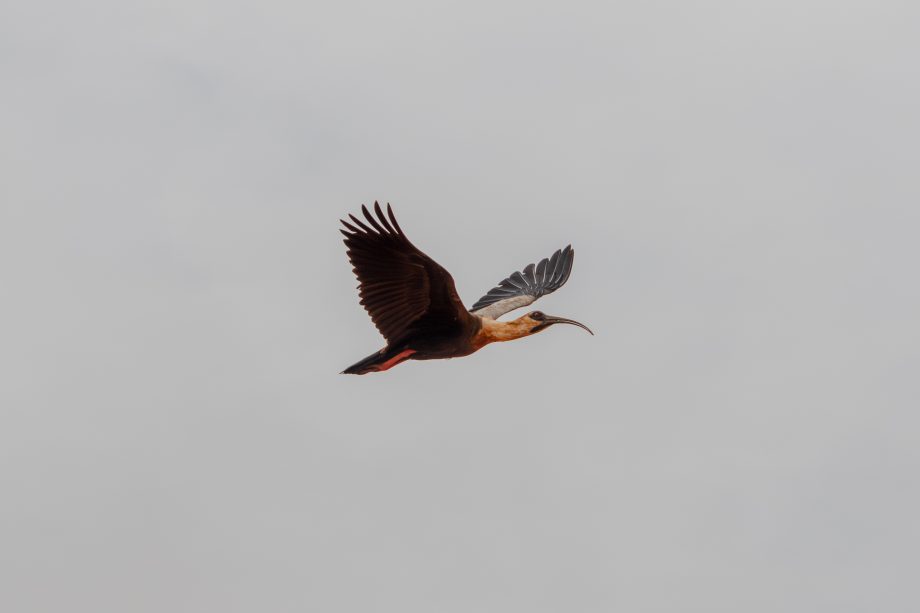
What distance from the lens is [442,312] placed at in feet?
94.2

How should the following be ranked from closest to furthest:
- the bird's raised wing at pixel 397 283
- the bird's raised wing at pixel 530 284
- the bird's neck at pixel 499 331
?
the bird's raised wing at pixel 397 283 < the bird's neck at pixel 499 331 < the bird's raised wing at pixel 530 284

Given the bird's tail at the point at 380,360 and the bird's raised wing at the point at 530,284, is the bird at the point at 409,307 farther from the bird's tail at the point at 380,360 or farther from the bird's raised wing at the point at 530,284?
the bird's raised wing at the point at 530,284

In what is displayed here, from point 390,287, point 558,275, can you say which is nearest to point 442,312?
point 390,287

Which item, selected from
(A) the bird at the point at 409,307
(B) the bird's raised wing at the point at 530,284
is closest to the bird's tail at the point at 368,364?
(A) the bird at the point at 409,307

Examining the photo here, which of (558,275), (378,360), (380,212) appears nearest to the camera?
(380,212)

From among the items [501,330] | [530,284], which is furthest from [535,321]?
[530,284]

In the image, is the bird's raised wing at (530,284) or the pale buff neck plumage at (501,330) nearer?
the pale buff neck plumage at (501,330)

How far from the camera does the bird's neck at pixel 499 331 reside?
3000 cm

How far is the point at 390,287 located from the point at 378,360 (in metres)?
1.62

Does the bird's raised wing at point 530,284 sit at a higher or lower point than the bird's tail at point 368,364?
higher

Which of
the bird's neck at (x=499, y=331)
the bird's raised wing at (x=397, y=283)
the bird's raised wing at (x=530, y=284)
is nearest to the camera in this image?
the bird's raised wing at (x=397, y=283)

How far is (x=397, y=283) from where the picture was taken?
28391 millimetres

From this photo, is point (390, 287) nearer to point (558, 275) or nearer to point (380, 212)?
point (380, 212)

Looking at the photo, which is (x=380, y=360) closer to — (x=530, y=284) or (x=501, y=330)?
(x=501, y=330)
